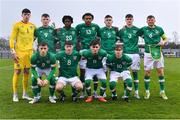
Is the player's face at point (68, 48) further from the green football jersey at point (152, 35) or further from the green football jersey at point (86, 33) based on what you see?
the green football jersey at point (152, 35)

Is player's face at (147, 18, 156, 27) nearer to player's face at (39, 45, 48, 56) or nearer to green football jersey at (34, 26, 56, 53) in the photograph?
green football jersey at (34, 26, 56, 53)

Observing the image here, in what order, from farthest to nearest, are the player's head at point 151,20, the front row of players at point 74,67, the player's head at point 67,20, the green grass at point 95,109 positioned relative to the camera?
the player's head at point 151,20
the player's head at point 67,20
the front row of players at point 74,67
the green grass at point 95,109

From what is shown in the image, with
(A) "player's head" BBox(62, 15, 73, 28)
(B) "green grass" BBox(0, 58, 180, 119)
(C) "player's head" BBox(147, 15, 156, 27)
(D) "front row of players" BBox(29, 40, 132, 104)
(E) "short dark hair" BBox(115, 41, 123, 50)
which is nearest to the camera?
(B) "green grass" BBox(0, 58, 180, 119)

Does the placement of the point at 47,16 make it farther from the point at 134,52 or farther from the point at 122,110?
the point at 122,110

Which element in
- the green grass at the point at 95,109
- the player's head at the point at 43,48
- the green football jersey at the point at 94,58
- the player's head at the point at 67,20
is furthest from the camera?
the player's head at the point at 67,20

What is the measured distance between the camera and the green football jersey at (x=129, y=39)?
432 inches

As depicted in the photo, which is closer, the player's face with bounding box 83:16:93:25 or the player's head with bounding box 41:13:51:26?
the player's head with bounding box 41:13:51:26

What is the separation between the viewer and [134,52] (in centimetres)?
1101

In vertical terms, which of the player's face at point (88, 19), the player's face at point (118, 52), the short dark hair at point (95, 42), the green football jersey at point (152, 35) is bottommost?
the player's face at point (118, 52)

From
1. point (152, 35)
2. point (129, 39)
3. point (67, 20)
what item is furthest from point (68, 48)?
point (152, 35)

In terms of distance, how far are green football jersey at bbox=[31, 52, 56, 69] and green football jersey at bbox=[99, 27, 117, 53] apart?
149 cm

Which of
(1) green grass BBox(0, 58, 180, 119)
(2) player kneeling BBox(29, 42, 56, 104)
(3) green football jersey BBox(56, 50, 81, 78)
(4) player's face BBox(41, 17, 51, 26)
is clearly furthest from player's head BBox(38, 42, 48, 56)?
(1) green grass BBox(0, 58, 180, 119)

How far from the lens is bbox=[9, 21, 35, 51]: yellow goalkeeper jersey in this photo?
34.8 feet

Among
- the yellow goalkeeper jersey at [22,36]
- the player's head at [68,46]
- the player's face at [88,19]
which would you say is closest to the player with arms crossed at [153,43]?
the player's face at [88,19]
